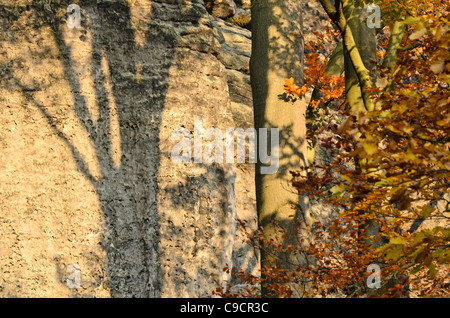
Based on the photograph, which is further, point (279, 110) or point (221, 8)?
point (221, 8)

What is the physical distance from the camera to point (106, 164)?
694 cm

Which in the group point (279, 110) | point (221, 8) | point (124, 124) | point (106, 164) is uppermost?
point (221, 8)

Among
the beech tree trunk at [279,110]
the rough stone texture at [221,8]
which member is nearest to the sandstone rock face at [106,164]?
the beech tree trunk at [279,110]

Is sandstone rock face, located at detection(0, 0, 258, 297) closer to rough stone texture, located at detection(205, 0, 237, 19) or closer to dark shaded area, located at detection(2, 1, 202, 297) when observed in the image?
dark shaded area, located at detection(2, 1, 202, 297)

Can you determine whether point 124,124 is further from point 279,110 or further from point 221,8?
point 221,8

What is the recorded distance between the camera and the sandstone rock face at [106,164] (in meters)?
6.51

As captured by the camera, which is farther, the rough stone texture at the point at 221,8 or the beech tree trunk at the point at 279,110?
the rough stone texture at the point at 221,8

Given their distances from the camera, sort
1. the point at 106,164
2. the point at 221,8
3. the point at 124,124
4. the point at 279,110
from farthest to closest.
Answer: the point at 221,8 < the point at 124,124 < the point at 106,164 < the point at 279,110

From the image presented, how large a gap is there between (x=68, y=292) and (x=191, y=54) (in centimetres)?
410

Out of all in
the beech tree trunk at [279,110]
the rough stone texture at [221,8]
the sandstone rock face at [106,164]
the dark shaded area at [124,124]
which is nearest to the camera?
the beech tree trunk at [279,110]

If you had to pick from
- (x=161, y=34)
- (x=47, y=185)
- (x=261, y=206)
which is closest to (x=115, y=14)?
(x=161, y=34)

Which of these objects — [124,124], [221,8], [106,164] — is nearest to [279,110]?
[124,124]

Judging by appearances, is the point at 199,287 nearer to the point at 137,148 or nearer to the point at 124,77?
the point at 137,148

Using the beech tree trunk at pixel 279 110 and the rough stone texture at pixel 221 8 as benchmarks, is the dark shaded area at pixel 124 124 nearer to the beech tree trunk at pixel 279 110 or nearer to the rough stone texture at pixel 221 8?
the beech tree trunk at pixel 279 110
